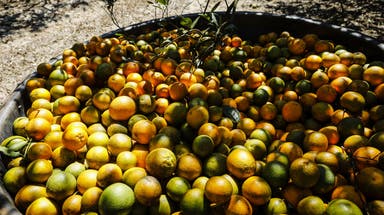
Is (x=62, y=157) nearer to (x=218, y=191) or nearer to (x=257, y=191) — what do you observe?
(x=218, y=191)

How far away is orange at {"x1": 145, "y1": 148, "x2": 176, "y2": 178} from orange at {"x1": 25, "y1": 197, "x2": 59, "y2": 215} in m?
0.70

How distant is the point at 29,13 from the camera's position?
7816mm

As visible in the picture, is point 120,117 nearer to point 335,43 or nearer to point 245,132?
point 245,132

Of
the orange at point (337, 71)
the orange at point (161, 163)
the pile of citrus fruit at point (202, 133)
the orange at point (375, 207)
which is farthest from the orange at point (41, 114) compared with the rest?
the orange at point (337, 71)

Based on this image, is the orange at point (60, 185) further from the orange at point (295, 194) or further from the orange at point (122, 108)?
the orange at point (295, 194)

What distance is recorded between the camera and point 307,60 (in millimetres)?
3332

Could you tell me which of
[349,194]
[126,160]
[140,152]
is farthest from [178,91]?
[349,194]

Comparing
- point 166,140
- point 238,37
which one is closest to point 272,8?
point 238,37

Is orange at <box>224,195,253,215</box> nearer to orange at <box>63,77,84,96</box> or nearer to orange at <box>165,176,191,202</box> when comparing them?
orange at <box>165,176,191,202</box>

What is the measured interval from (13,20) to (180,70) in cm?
623

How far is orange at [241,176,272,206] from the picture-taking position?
6.68 ft

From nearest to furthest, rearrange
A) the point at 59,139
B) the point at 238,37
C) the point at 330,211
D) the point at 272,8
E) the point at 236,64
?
1. the point at 330,211
2. the point at 59,139
3. the point at 236,64
4. the point at 238,37
5. the point at 272,8

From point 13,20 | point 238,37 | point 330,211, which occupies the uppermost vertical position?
point 238,37

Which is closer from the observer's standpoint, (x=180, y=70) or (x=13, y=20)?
(x=180, y=70)
